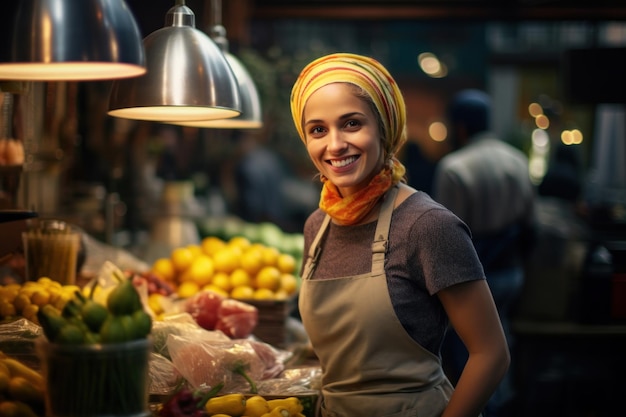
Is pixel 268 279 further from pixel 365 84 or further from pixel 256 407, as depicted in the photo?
pixel 365 84

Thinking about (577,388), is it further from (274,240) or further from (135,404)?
(135,404)

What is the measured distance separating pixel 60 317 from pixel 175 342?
3.65ft

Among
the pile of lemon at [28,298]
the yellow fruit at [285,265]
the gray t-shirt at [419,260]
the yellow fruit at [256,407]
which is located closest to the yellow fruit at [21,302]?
the pile of lemon at [28,298]

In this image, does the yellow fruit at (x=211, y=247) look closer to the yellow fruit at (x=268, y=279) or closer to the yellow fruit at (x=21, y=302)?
the yellow fruit at (x=268, y=279)

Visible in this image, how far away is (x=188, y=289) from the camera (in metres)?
4.24

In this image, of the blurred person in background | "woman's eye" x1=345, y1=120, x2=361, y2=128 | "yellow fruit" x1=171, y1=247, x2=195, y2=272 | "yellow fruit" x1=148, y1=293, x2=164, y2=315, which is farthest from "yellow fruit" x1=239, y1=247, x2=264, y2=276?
the blurred person in background

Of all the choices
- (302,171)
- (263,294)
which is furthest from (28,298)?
(302,171)

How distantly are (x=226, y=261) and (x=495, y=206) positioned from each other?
7.80 feet

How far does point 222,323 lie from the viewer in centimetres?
362

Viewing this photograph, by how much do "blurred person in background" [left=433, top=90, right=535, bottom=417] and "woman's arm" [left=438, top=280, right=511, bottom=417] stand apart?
10.8ft

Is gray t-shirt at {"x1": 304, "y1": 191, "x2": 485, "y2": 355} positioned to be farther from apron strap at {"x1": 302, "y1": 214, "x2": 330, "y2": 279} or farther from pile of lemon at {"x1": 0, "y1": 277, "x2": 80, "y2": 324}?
pile of lemon at {"x1": 0, "y1": 277, "x2": 80, "y2": 324}

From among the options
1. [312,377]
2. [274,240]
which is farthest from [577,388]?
[312,377]

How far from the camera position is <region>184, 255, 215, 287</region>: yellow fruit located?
14.1 feet

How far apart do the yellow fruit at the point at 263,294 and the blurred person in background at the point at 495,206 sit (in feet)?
6.53
